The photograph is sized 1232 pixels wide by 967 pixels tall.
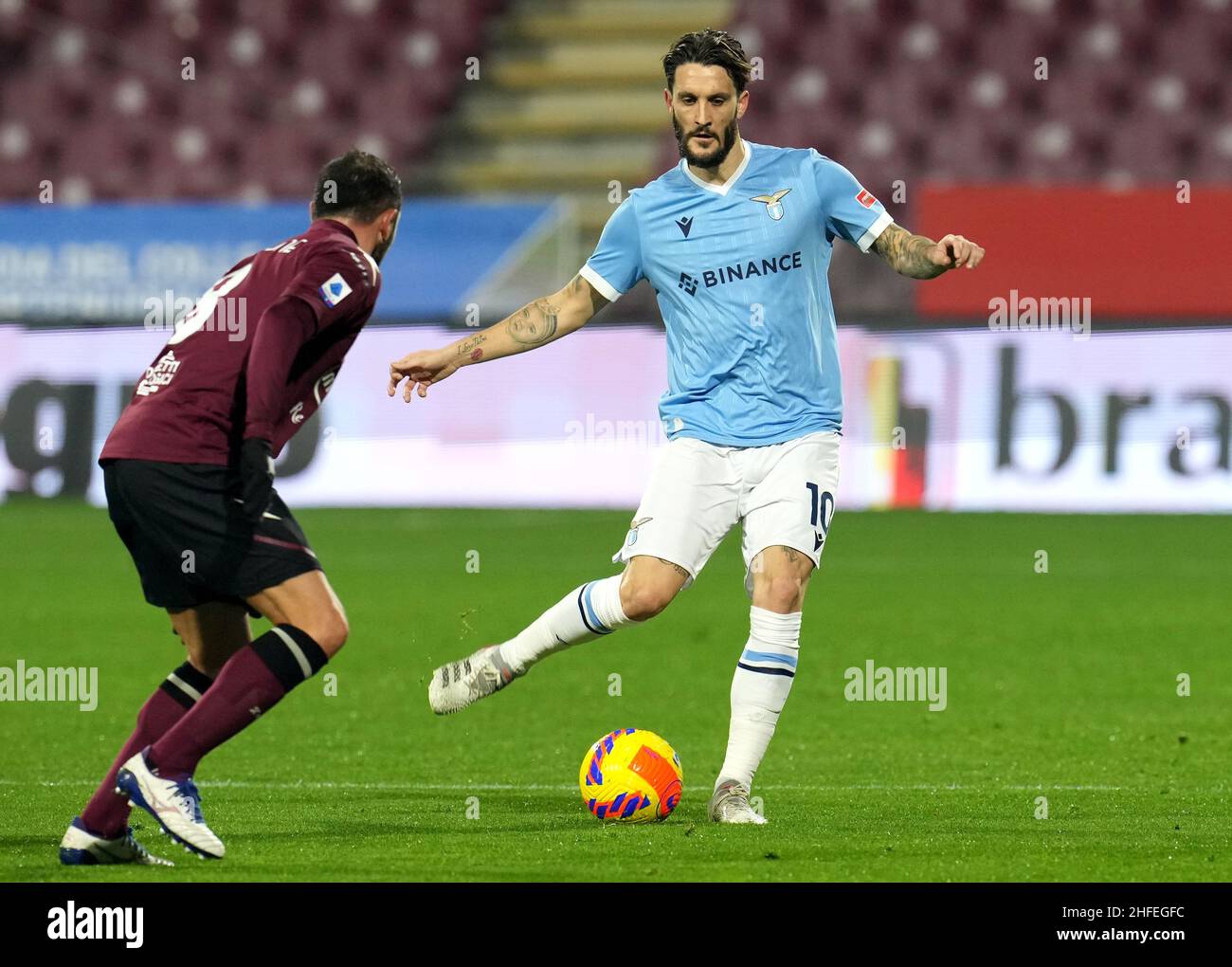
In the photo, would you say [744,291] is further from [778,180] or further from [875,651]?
[875,651]

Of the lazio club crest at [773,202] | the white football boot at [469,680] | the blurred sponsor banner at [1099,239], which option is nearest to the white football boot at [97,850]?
the white football boot at [469,680]

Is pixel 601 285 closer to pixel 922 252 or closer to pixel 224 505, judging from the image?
pixel 922 252

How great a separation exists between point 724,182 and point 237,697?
82.8 inches

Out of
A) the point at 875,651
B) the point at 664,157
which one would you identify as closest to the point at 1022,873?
the point at 875,651

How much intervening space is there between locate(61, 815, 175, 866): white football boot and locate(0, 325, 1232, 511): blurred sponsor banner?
9384 mm

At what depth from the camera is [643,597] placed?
549 centimetres

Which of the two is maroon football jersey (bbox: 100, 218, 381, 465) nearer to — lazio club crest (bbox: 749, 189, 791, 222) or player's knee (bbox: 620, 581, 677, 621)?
A: player's knee (bbox: 620, 581, 677, 621)

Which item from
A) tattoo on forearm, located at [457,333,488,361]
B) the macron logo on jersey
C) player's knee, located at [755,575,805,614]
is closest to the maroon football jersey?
the macron logo on jersey

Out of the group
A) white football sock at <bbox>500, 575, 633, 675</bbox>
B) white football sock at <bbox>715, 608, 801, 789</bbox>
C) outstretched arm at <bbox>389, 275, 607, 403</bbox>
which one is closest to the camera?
white football sock at <bbox>715, 608, 801, 789</bbox>

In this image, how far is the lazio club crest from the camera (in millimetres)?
5615

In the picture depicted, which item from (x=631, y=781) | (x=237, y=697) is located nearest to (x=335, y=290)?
(x=237, y=697)

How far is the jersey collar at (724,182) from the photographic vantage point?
572 centimetres

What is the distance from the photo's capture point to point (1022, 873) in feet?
14.9

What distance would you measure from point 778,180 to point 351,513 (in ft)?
30.1
